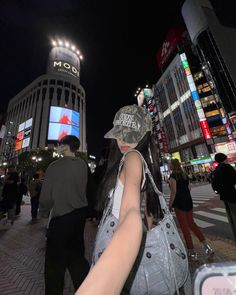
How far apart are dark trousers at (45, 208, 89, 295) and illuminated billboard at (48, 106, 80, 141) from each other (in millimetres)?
56393

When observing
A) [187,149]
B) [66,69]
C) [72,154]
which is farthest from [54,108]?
[72,154]

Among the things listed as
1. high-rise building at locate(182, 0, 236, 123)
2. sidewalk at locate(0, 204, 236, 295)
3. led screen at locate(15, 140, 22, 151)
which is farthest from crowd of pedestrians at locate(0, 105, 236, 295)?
led screen at locate(15, 140, 22, 151)

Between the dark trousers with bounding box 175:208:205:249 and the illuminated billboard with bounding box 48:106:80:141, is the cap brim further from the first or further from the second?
the illuminated billboard with bounding box 48:106:80:141

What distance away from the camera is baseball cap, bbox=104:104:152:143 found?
1.17 meters

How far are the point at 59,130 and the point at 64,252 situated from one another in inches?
2321

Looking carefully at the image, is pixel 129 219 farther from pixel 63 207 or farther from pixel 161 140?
pixel 161 140

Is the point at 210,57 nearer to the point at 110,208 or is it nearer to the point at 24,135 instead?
the point at 110,208

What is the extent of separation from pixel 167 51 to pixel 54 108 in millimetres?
43457

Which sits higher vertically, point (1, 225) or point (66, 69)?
point (66, 69)

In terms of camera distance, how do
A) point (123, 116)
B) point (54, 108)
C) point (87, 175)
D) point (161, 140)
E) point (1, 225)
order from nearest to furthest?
point (123, 116), point (87, 175), point (1, 225), point (161, 140), point (54, 108)

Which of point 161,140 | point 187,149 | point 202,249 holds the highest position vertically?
point 161,140

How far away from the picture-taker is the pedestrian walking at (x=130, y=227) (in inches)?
20.2

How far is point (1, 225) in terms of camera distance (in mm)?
7484

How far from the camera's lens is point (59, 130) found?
56.9 meters
